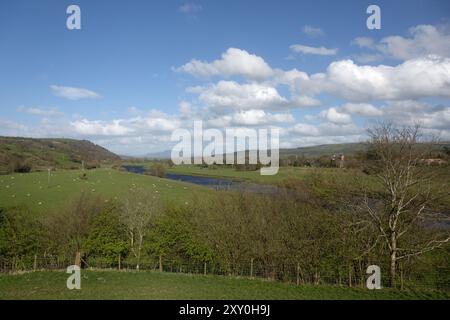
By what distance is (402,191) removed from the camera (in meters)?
20.9

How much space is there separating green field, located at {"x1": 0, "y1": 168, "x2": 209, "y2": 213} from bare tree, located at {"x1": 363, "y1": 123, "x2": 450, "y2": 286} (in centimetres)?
3555

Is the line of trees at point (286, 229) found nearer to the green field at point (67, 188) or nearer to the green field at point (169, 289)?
the green field at point (169, 289)

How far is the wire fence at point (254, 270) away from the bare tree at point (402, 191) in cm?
186

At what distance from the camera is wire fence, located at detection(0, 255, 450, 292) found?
70.7 ft

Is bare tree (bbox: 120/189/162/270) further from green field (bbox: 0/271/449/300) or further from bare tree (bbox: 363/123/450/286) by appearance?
bare tree (bbox: 363/123/450/286)

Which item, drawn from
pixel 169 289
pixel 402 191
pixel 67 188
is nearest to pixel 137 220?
pixel 169 289

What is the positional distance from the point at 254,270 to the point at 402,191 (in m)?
12.0

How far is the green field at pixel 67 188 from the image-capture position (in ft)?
200

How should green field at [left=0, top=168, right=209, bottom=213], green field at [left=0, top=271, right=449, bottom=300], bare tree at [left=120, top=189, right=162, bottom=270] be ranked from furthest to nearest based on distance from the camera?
green field at [left=0, top=168, right=209, bottom=213] → bare tree at [left=120, top=189, right=162, bottom=270] → green field at [left=0, top=271, right=449, bottom=300]

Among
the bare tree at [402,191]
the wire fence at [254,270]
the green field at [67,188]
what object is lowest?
the wire fence at [254,270]

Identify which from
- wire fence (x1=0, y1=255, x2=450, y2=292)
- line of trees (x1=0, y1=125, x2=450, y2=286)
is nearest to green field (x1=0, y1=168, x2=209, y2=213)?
line of trees (x1=0, y1=125, x2=450, y2=286)

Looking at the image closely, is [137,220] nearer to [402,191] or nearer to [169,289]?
[169,289]

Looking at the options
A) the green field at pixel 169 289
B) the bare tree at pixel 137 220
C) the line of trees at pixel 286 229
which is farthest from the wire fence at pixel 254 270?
the green field at pixel 169 289
